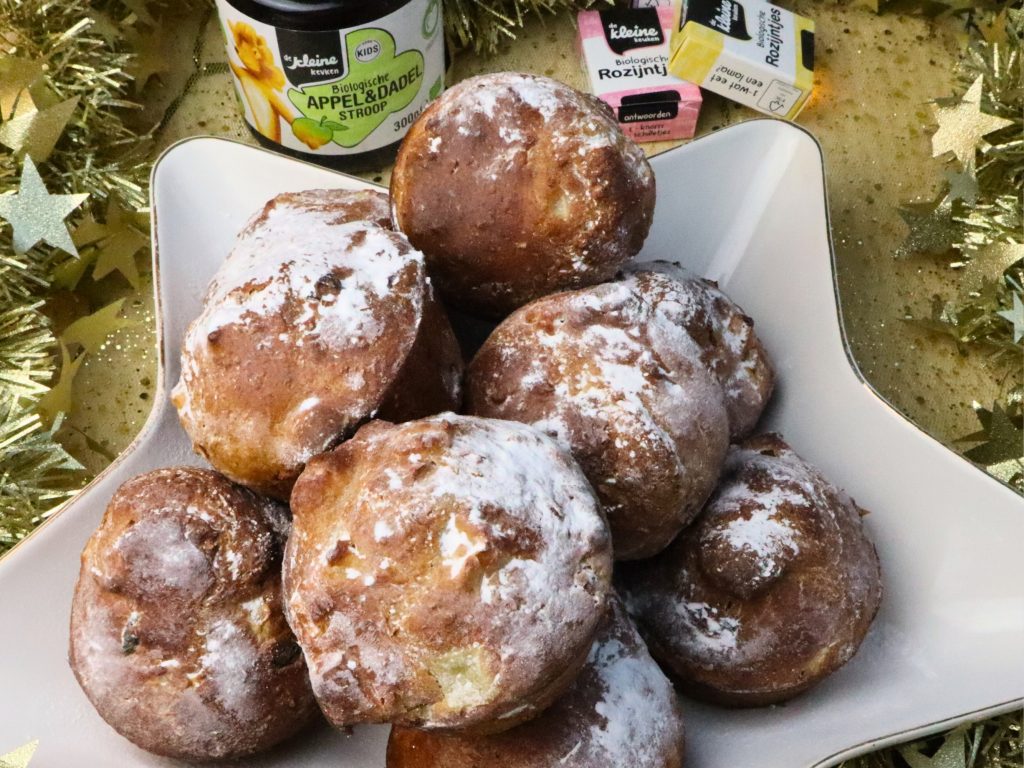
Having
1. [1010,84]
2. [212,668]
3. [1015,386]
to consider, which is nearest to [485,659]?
[212,668]

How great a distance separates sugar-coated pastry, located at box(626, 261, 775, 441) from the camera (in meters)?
1.26

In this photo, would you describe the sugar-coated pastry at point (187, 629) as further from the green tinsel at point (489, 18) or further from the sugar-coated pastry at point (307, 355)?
the green tinsel at point (489, 18)

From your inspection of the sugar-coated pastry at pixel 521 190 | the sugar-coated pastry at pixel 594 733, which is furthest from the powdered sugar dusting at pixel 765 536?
the sugar-coated pastry at pixel 521 190

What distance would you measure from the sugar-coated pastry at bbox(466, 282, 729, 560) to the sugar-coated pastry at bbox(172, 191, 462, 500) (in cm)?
8

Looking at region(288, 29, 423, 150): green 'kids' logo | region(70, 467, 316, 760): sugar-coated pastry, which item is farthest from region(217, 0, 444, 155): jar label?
region(70, 467, 316, 760): sugar-coated pastry

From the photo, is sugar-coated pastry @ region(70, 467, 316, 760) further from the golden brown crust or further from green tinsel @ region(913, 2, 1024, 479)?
green tinsel @ region(913, 2, 1024, 479)

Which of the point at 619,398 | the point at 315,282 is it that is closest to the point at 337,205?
the point at 315,282

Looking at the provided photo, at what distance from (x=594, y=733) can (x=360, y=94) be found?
1.07 m

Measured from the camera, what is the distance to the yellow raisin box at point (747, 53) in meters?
1.83

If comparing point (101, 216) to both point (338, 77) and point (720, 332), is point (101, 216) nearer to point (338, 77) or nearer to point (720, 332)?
point (338, 77)

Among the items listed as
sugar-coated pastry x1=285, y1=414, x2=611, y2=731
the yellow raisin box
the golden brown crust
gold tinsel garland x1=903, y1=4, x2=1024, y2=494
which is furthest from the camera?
the yellow raisin box

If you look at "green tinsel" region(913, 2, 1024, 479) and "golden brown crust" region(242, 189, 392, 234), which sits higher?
"golden brown crust" region(242, 189, 392, 234)

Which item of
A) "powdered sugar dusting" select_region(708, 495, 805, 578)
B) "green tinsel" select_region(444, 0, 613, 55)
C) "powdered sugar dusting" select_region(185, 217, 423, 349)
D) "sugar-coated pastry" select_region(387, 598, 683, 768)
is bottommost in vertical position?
"sugar-coated pastry" select_region(387, 598, 683, 768)

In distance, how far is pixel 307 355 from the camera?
103 cm
